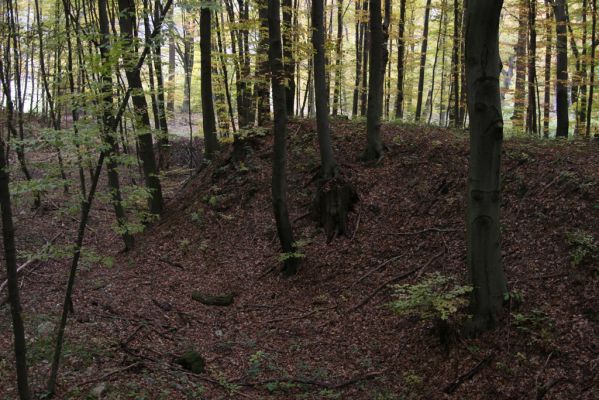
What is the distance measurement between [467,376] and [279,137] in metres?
5.40

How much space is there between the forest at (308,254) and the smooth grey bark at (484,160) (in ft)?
0.07

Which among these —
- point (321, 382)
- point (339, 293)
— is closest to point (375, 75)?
point (339, 293)

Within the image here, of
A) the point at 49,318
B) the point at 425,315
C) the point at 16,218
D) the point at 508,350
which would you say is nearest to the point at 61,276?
the point at 49,318

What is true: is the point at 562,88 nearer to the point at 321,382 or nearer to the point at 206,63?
the point at 206,63

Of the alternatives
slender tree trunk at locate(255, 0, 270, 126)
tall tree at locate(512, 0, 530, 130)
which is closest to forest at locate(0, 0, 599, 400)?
slender tree trunk at locate(255, 0, 270, 126)

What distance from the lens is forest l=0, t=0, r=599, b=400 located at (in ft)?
16.8

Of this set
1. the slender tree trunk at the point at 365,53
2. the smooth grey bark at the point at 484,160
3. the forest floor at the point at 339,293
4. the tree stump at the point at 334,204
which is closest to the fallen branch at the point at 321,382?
the forest floor at the point at 339,293

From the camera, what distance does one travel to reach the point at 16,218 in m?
12.6

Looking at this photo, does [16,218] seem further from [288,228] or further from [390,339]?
[390,339]

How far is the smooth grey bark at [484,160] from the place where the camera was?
4910 mm

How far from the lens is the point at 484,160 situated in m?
5.14

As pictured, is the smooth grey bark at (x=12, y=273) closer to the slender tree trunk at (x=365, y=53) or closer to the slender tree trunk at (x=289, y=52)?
the slender tree trunk at (x=289, y=52)

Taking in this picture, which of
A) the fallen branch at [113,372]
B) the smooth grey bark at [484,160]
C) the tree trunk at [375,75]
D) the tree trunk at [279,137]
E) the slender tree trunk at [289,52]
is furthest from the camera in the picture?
the slender tree trunk at [289,52]

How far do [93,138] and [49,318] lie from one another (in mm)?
3994
